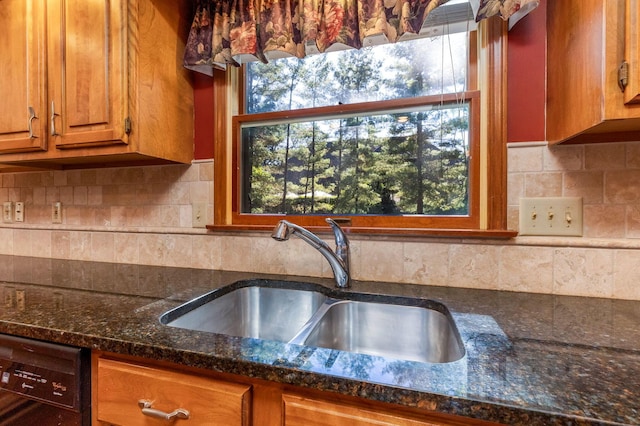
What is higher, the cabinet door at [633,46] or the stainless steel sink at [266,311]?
the cabinet door at [633,46]

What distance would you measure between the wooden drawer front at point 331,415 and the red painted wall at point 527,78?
0.94 meters

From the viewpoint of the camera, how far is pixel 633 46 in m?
0.65

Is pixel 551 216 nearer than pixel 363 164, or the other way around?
pixel 551 216

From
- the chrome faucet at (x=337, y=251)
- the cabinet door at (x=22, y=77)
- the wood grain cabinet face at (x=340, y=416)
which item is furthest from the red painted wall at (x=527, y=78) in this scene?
the cabinet door at (x=22, y=77)

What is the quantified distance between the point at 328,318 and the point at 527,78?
3.36 feet

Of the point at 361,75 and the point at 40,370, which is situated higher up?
the point at 361,75

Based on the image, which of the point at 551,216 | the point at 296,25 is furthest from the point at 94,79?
the point at 551,216

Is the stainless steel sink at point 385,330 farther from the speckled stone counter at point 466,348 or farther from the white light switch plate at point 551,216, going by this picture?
the white light switch plate at point 551,216

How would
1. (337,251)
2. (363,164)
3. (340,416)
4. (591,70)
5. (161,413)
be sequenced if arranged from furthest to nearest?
(363,164) < (337,251) < (591,70) < (161,413) < (340,416)

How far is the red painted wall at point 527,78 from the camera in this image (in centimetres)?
102

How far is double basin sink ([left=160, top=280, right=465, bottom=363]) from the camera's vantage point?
89 centimetres

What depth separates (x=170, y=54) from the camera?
4.16ft

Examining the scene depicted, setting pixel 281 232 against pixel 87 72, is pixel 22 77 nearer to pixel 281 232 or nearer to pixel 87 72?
pixel 87 72

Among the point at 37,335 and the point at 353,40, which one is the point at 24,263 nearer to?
the point at 37,335
